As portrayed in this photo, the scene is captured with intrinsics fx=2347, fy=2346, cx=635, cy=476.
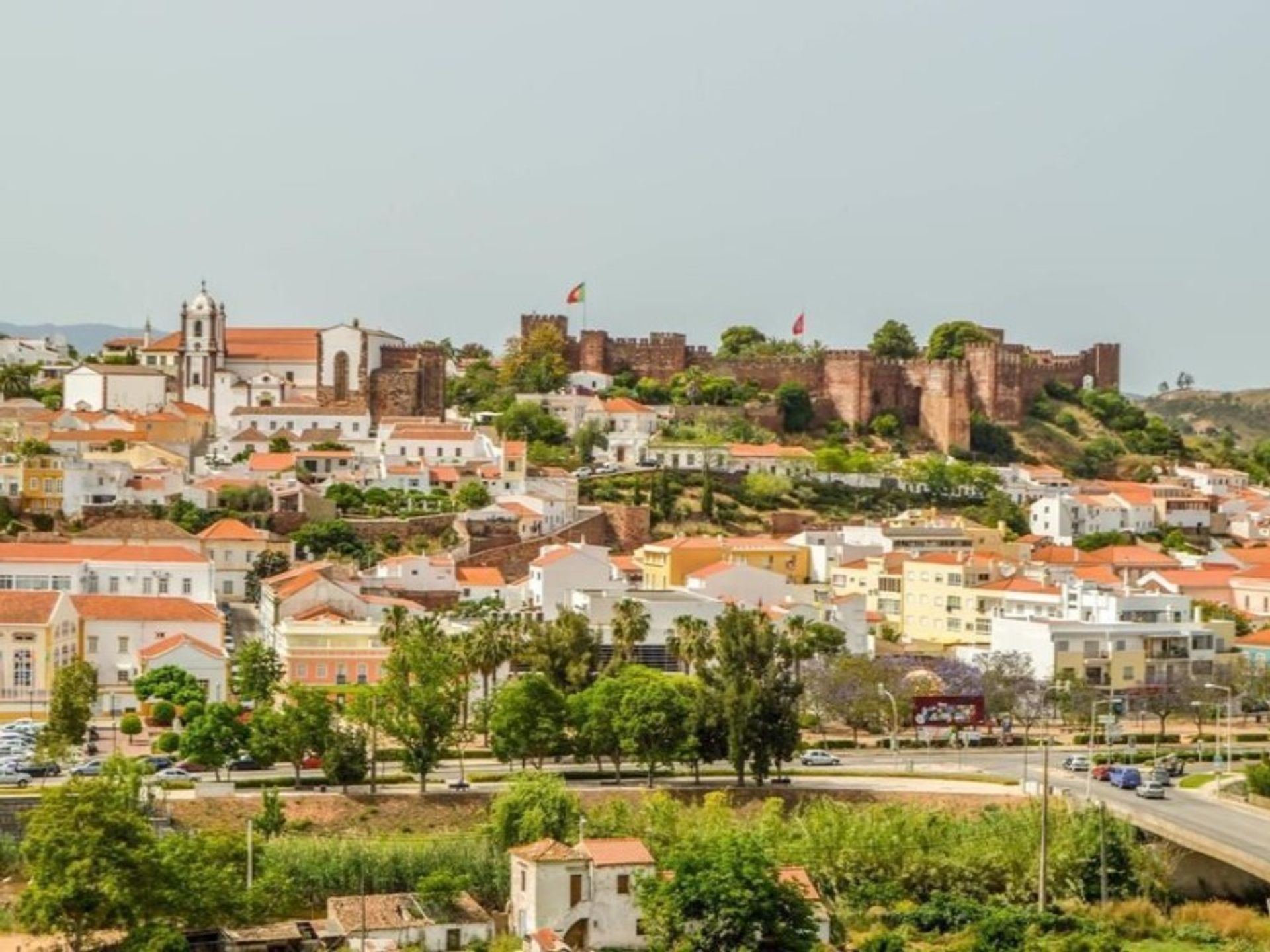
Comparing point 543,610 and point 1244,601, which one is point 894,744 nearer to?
point 543,610

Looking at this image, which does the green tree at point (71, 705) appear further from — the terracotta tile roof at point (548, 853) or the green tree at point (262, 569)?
the green tree at point (262, 569)

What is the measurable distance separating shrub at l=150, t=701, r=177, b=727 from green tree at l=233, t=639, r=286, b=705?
1.68 m

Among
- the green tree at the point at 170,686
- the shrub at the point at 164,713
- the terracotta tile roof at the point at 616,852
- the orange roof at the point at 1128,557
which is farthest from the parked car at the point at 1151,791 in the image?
the orange roof at the point at 1128,557

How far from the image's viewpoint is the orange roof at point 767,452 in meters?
83.3

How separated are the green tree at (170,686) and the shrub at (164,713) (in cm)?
25

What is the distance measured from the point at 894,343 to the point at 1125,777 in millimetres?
59924

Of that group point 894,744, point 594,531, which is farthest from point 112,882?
point 594,531

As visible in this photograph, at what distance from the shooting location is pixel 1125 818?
42.6 metres

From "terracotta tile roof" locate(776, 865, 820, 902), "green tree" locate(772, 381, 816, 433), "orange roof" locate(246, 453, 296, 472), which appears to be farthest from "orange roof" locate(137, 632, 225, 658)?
"green tree" locate(772, 381, 816, 433)

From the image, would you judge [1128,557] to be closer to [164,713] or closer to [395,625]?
[395,625]

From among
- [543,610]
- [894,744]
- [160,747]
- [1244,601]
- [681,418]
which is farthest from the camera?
[681,418]

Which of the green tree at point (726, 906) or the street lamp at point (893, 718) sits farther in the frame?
the street lamp at point (893, 718)

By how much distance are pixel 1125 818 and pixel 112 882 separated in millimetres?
18254

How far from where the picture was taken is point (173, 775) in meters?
44.7
